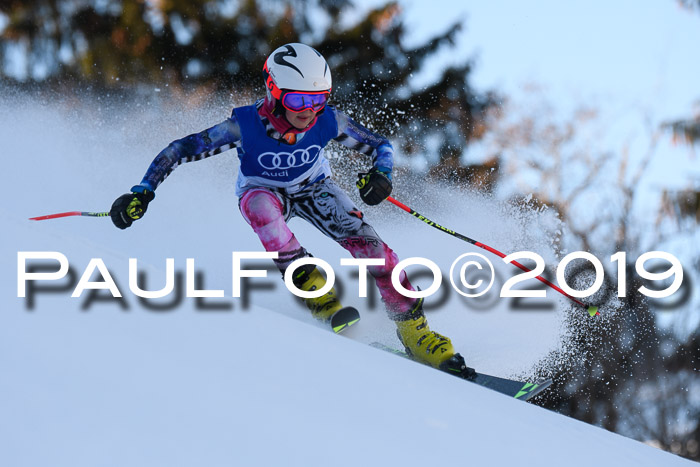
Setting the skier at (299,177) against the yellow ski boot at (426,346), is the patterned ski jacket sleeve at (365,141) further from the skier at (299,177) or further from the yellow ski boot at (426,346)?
the yellow ski boot at (426,346)

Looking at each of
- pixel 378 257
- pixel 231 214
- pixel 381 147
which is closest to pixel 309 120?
pixel 381 147

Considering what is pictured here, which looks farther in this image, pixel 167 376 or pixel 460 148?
pixel 460 148

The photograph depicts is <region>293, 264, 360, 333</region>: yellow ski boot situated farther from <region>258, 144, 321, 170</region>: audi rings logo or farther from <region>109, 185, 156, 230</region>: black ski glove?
<region>109, 185, 156, 230</region>: black ski glove

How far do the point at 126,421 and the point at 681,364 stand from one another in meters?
15.8

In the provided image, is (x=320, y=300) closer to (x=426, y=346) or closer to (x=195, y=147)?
(x=426, y=346)

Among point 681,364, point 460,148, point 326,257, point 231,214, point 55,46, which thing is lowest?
point 681,364

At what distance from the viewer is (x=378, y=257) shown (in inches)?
163

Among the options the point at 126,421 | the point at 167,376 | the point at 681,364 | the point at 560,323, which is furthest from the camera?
the point at 681,364

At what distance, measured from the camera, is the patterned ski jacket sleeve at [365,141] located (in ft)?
14.0

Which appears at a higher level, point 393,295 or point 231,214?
point 231,214

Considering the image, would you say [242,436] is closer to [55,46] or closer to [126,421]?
[126,421]

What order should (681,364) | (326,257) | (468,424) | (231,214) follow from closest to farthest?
(468,424), (326,257), (231,214), (681,364)

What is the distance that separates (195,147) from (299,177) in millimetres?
637

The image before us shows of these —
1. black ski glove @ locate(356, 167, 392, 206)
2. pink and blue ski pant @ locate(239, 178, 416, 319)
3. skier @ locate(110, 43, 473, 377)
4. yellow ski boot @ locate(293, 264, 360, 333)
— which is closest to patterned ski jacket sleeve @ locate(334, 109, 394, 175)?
skier @ locate(110, 43, 473, 377)
